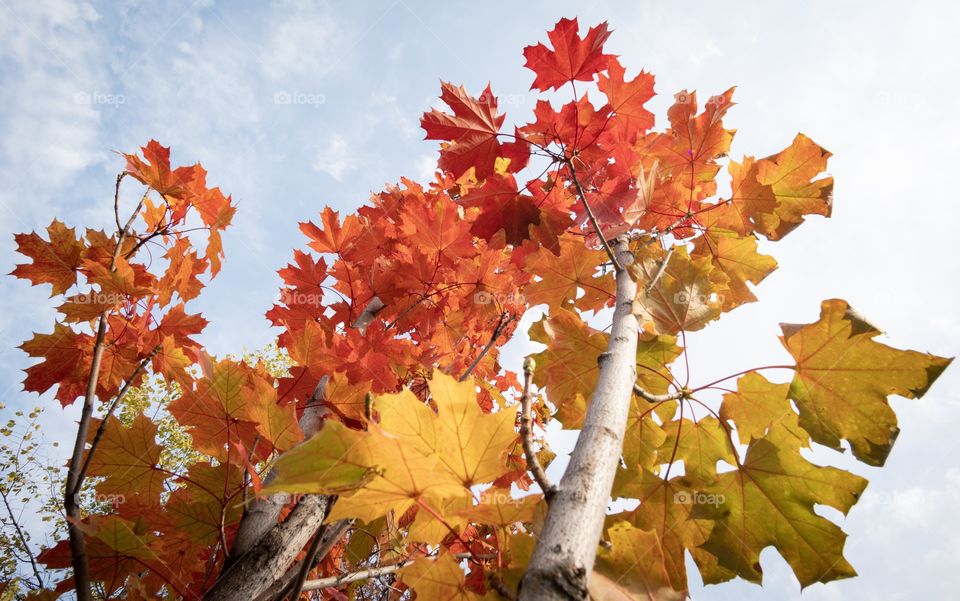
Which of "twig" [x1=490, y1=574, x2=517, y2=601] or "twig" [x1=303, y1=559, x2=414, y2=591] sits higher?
"twig" [x1=490, y1=574, x2=517, y2=601]

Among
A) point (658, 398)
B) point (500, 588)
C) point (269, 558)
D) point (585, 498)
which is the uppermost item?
point (658, 398)

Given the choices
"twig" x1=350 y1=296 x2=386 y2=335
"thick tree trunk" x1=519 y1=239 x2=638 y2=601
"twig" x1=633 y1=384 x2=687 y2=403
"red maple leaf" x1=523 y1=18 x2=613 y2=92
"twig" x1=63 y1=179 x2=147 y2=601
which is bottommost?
"twig" x1=63 y1=179 x2=147 y2=601

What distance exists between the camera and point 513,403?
1.84 m

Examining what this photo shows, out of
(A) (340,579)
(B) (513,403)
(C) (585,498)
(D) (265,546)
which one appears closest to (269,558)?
(D) (265,546)

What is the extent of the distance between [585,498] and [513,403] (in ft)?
3.08

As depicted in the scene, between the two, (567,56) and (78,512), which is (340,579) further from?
(567,56)

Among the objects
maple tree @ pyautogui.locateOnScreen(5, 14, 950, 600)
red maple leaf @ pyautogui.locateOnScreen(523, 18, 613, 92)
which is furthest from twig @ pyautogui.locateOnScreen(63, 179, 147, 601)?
red maple leaf @ pyautogui.locateOnScreen(523, 18, 613, 92)

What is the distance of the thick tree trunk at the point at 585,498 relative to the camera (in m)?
0.77

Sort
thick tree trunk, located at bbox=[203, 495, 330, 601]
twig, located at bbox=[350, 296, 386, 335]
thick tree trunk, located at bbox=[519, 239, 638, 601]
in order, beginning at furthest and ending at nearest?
twig, located at bbox=[350, 296, 386, 335] → thick tree trunk, located at bbox=[203, 495, 330, 601] → thick tree trunk, located at bbox=[519, 239, 638, 601]

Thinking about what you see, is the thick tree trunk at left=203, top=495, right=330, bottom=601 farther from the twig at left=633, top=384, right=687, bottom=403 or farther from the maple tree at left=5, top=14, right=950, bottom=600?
the twig at left=633, top=384, right=687, bottom=403

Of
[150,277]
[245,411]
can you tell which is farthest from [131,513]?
[150,277]

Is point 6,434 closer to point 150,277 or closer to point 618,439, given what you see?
point 150,277

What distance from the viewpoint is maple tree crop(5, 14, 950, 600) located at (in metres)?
1.00

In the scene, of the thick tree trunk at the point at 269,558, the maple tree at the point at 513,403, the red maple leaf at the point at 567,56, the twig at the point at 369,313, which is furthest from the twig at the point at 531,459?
the twig at the point at 369,313
